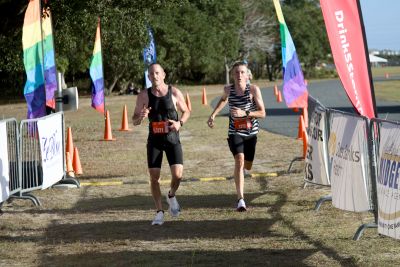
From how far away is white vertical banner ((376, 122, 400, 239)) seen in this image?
7141mm

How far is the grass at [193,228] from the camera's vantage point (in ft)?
24.9

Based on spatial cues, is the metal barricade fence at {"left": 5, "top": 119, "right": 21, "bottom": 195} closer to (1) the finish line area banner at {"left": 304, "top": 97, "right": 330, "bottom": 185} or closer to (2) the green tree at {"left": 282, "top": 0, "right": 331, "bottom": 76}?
(1) the finish line area banner at {"left": 304, "top": 97, "right": 330, "bottom": 185}

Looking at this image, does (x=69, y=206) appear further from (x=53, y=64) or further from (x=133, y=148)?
(x=133, y=148)

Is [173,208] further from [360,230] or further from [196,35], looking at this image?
[196,35]

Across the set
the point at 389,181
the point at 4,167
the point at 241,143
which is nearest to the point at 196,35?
the point at 241,143

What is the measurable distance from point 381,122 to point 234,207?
325 cm

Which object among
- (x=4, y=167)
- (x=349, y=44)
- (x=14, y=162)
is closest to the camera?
(x=349, y=44)

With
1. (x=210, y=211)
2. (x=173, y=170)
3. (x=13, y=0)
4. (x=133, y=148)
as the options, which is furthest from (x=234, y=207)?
(x=13, y=0)

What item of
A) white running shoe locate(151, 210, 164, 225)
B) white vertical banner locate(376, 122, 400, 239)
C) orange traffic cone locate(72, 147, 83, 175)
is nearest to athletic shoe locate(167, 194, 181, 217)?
white running shoe locate(151, 210, 164, 225)

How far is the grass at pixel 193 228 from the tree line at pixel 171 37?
670 cm

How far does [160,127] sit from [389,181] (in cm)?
307

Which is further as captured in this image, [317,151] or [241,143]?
[317,151]

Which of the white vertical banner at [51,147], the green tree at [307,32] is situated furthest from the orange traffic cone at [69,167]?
the green tree at [307,32]

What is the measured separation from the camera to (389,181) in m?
7.33
